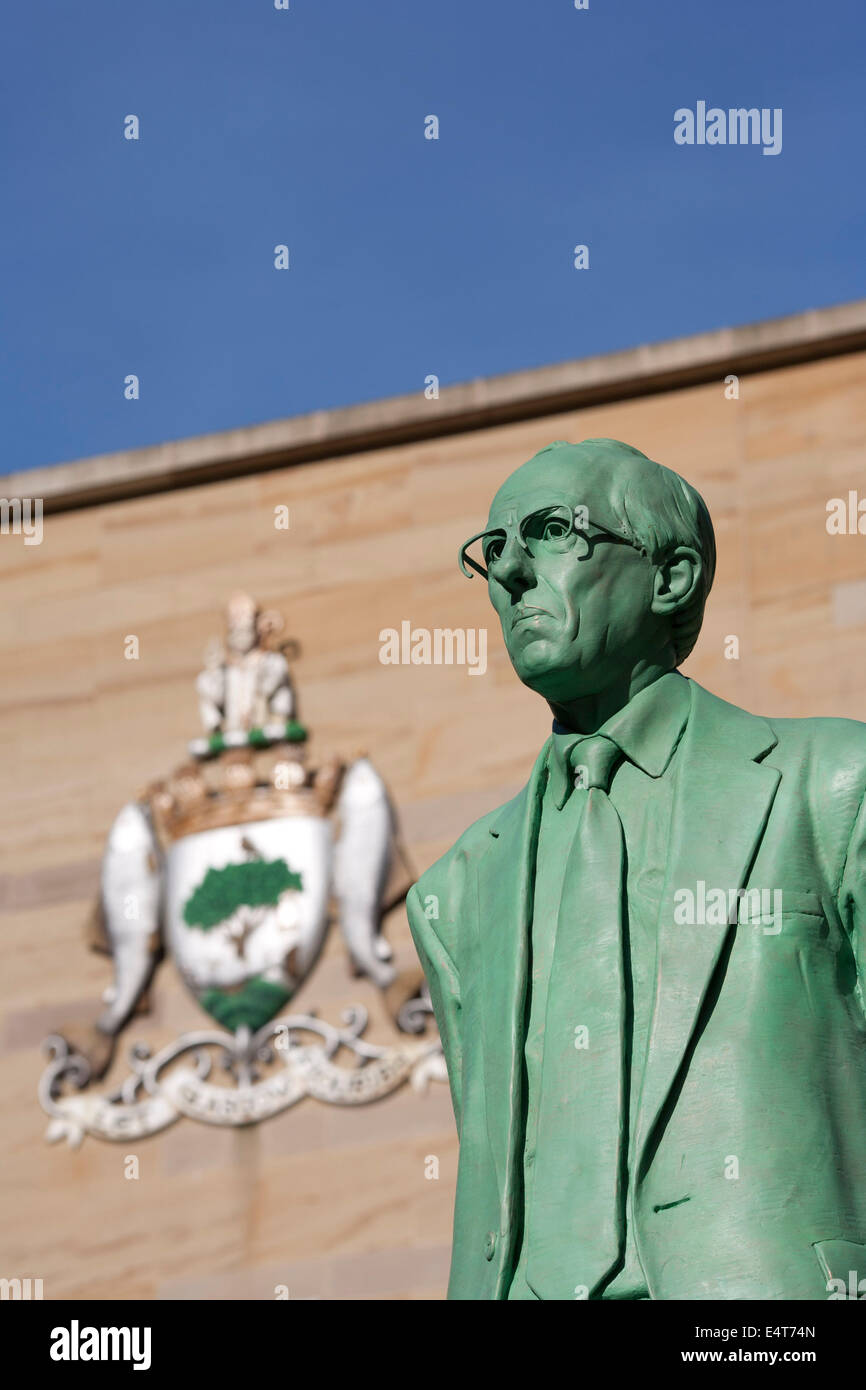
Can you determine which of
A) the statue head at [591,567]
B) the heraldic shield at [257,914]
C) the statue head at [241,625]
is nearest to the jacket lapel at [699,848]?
the statue head at [591,567]

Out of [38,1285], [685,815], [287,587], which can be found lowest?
[38,1285]

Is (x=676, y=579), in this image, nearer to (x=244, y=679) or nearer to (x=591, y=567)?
(x=591, y=567)

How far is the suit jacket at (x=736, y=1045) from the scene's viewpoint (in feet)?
14.4

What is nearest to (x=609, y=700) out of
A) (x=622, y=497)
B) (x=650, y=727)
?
(x=650, y=727)

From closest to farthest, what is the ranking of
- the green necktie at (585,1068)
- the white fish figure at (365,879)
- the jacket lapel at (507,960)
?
the green necktie at (585,1068), the jacket lapel at (507,960), the white fish figure at (365,879)

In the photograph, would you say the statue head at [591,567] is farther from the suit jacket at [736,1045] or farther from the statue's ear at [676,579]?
the suit jacket at [736,1045]

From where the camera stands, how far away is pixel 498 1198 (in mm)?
4660

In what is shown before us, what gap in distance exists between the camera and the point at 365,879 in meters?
13.0

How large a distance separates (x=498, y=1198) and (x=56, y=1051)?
360 inches

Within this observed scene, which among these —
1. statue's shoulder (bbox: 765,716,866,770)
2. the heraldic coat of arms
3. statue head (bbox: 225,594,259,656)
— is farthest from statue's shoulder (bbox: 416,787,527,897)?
statue head (bbox: 225,594,259,656)

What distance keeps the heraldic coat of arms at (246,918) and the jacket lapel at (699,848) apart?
800 centimetres

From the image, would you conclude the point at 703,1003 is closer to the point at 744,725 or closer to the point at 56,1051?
the point at 744,725

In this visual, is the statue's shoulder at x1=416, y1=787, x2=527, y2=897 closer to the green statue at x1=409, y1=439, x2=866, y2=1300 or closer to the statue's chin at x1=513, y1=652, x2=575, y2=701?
the green statue at x1=409, y1=439, x2=866, y2=1300
